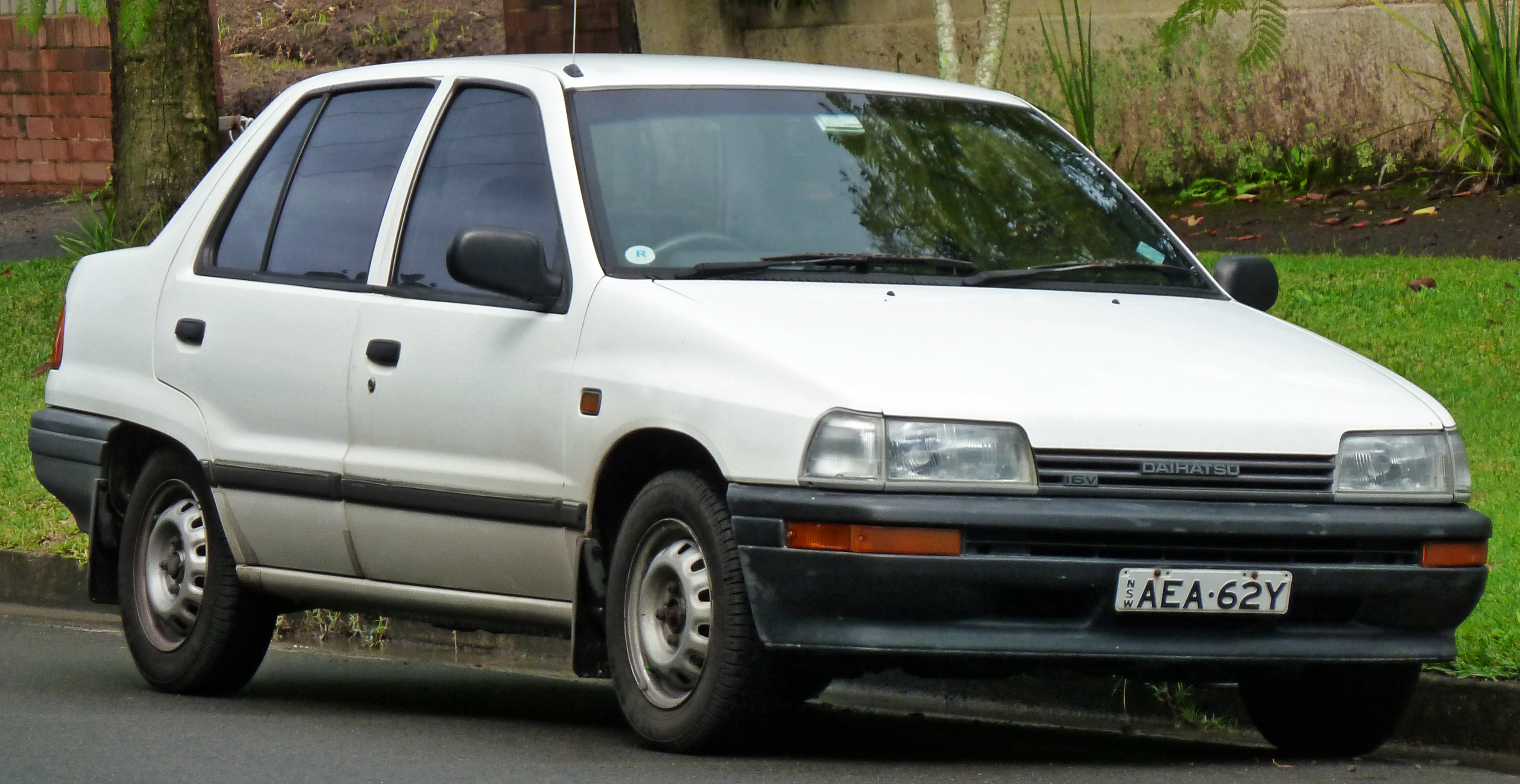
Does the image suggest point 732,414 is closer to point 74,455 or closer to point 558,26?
point 74,455

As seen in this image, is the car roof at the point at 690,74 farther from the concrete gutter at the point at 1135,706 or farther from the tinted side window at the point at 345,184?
the concrete gutter at the point at 1135,706

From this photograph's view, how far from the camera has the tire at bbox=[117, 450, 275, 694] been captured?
6.59m

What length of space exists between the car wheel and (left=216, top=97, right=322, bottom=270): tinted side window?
1968 millimetres

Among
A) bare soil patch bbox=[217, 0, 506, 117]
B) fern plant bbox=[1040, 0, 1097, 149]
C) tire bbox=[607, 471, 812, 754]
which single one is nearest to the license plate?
tire bbox=[607, 471, 812, 754]

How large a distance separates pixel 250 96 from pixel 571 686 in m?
15.0

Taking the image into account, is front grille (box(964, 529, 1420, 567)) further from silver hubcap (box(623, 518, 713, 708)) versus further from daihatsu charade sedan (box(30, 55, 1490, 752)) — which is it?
silver hubcap (box(623, 518, 713, 708))

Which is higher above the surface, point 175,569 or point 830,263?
point 830,263

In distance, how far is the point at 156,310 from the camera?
6789mm

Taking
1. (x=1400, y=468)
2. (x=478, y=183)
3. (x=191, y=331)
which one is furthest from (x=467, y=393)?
(x=1400, y=468)

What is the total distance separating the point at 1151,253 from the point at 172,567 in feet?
9.74

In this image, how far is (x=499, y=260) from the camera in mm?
5441

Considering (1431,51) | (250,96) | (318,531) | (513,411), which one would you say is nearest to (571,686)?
(318,531)

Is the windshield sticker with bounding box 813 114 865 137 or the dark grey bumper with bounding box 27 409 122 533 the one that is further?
the dark grey bumper with bounding box 27 409 122 533

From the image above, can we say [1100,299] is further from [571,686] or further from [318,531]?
[571,686]
